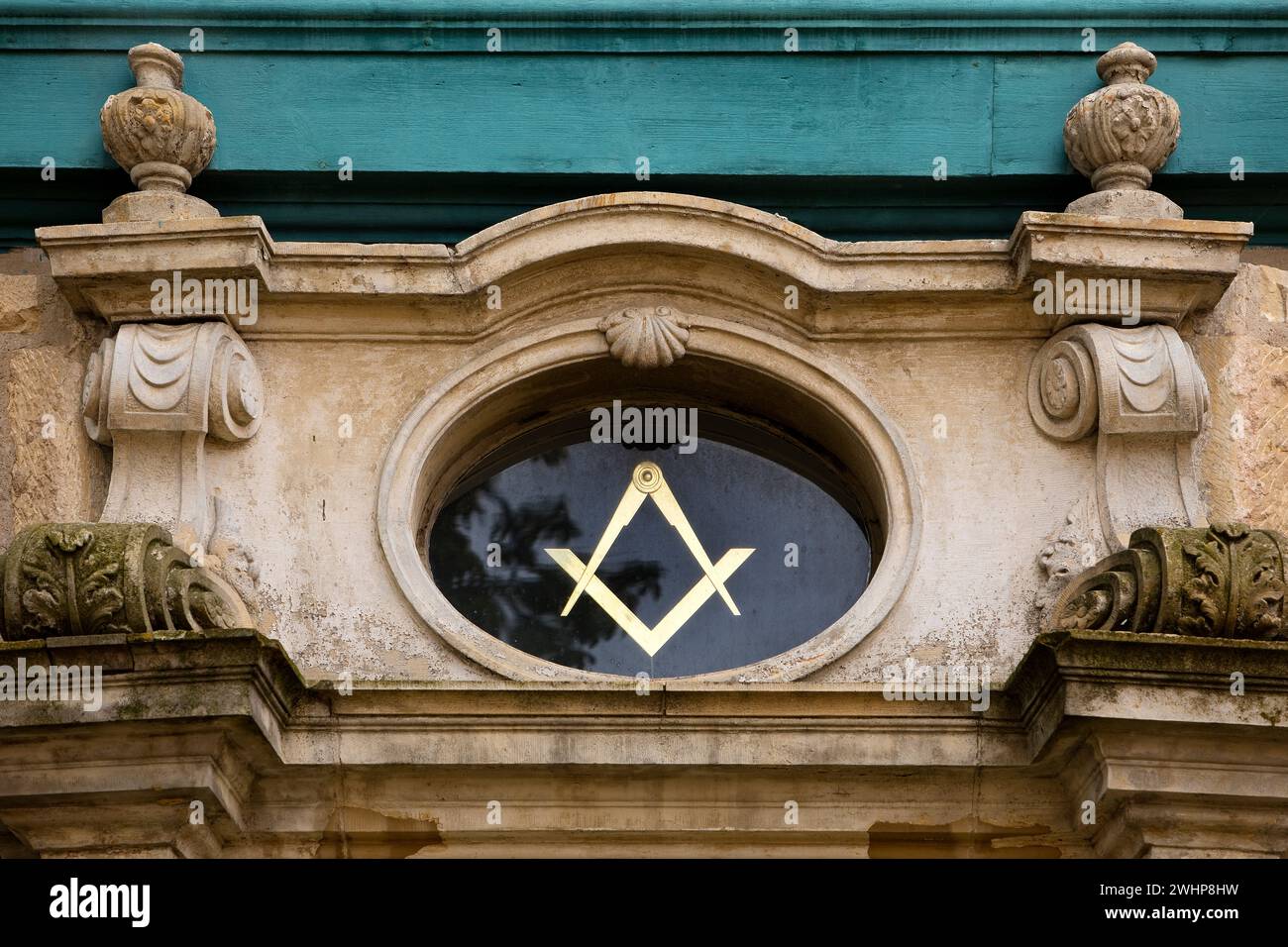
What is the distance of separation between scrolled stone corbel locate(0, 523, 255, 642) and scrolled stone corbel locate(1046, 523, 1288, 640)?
2.69 m

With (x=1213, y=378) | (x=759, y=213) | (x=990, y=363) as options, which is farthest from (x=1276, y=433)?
(x=759, y=213)

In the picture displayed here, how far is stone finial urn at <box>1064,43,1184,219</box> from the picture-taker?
376 inches

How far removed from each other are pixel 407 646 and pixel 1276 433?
287cm

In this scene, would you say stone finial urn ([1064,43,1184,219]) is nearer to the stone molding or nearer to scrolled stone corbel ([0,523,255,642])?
the stone molding

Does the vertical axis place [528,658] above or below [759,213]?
below

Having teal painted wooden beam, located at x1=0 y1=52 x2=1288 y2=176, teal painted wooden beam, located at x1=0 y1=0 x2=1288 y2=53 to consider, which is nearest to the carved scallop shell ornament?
teal painted wooden beam, located at x1=0 y1=52 x2=1288 y2=176

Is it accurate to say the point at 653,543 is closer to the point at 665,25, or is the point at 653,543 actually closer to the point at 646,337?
the point at 646,337

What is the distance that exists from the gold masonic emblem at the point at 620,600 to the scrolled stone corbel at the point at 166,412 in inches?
44.1

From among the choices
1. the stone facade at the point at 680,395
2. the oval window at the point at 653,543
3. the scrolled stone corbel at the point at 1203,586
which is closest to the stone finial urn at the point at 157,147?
the stone facade at the point at 680,395

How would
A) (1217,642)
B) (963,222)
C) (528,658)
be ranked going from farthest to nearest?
1. (963,222)
2. (528,658)
3. (1217,642)

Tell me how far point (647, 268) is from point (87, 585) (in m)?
2.14

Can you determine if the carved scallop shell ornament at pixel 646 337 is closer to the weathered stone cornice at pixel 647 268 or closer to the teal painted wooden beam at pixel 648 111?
the weathered stone cornice at pixel 647 268
